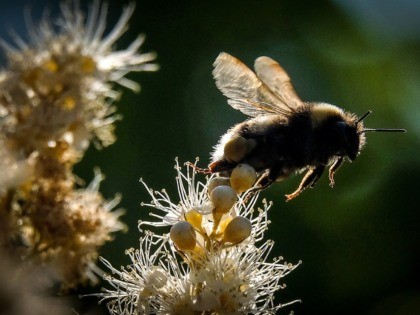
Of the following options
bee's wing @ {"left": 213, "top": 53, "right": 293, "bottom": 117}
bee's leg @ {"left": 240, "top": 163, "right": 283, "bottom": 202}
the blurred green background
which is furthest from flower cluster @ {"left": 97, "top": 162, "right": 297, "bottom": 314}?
the blurred green background

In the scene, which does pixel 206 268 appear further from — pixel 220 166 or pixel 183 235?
pixel 220 166

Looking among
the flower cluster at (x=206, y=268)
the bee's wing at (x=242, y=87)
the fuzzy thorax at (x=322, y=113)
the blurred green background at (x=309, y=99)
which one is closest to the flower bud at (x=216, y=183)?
the flower cluster at (x=206, y=268)

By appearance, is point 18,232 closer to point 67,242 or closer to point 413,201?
point 67,242

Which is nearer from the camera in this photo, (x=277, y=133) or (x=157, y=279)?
(x=157, y=279)

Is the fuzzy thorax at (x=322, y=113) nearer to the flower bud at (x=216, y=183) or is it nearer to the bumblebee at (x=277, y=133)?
the bumblebee at (x=277, y=133)

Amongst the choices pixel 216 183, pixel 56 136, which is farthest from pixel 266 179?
pixel 56 136
